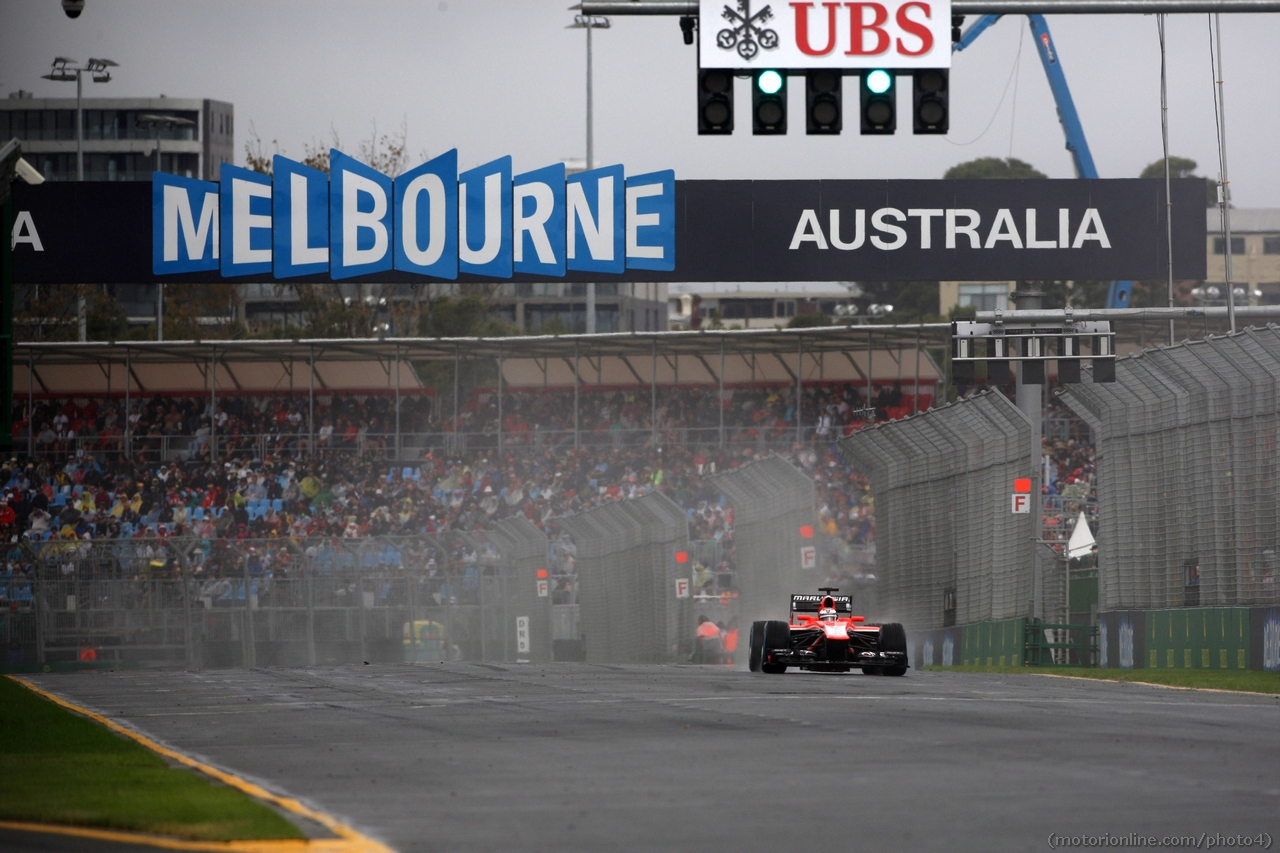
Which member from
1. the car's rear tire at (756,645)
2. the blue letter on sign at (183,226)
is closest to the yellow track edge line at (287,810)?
the car's rear tire at (756,645)

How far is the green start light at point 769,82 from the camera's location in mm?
11719

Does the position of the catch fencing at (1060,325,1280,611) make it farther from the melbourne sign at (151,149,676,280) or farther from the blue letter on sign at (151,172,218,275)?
the blue letter on sign at (151,172,218,275)

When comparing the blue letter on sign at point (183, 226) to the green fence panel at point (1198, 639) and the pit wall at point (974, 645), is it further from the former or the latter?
the green fence panel at point (1198, 639)

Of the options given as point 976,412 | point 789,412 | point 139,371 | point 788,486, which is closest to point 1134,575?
point 976,412

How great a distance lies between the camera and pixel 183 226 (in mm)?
26828

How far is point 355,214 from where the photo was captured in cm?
2692

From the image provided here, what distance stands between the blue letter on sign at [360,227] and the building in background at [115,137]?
2901 inches

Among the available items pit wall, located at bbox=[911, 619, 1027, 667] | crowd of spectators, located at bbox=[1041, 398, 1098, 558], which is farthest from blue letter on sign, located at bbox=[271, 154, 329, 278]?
crowd of spectators, located at bbox=[1041, 398, 1098, 558]

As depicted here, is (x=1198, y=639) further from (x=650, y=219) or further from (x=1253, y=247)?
(x=1253, y=247)

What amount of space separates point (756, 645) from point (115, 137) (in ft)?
291

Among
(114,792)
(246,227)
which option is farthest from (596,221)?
(114,792)

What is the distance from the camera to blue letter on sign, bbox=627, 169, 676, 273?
2666cm

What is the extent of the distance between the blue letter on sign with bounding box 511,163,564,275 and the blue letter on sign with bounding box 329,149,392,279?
1.98 meters

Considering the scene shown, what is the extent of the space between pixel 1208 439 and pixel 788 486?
8900mm
